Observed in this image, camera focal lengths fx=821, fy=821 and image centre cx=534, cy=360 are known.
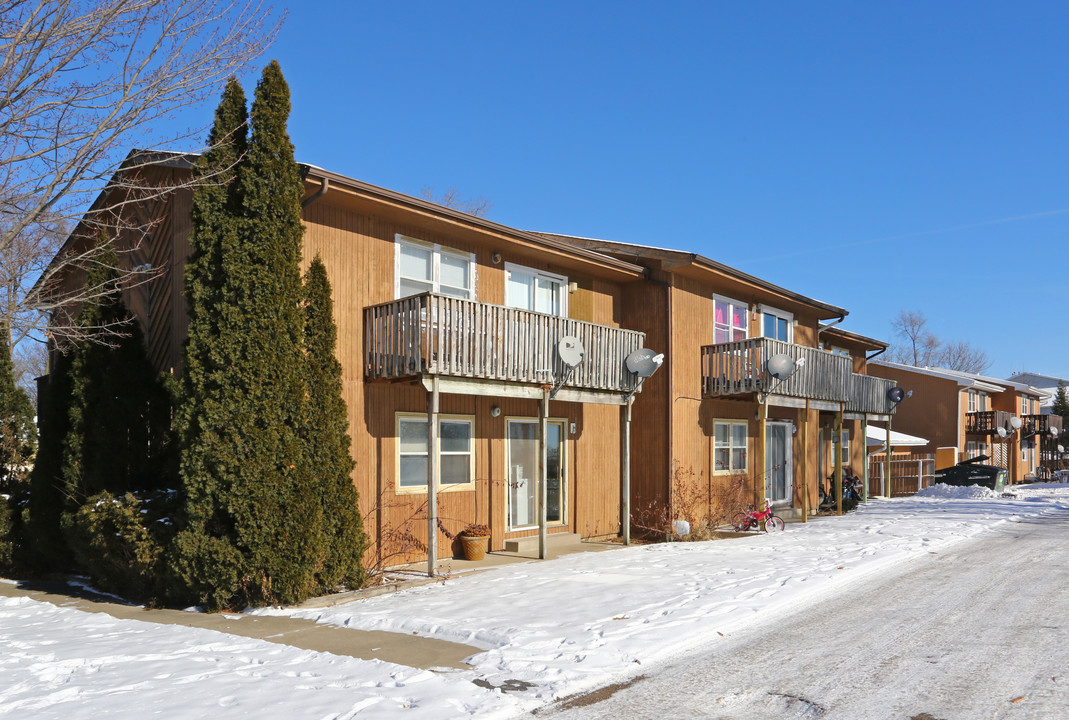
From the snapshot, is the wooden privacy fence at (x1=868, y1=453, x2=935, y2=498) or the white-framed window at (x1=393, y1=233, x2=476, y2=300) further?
the wooden privacy fence at (x1=868, y1=453, x2=935, y2=498)

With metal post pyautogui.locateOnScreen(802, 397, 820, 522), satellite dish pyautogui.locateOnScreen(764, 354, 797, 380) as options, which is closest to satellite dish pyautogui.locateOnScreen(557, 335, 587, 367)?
satellite dish pyautogui.locateOnScreen(764, 354, 797, 380)

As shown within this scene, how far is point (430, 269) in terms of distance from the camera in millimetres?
13688

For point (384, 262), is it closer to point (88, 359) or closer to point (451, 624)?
point (88, 359)

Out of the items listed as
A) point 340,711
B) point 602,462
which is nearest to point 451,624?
point 340,711

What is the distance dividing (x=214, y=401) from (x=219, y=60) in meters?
4.05

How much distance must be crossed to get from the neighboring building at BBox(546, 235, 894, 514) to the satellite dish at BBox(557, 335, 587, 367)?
387 centimetres

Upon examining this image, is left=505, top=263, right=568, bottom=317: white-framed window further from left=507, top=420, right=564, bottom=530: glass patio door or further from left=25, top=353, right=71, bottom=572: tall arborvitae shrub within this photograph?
left=25, top=353, right=71, bottom=572: tall arborvitae shrub

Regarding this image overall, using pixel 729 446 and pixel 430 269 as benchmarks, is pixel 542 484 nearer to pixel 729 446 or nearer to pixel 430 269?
pixel 430 269

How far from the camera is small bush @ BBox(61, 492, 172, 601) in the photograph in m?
10.1

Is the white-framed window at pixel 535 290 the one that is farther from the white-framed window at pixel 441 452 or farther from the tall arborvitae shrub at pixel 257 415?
the tall arborvitae shrub at pixel 257 415

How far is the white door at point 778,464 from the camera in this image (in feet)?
70.3

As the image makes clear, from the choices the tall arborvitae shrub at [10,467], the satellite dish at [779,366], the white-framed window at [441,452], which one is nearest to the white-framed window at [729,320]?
the satellite dish at [779,366]

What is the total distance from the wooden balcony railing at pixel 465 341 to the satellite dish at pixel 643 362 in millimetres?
1061

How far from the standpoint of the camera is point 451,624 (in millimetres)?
8305
